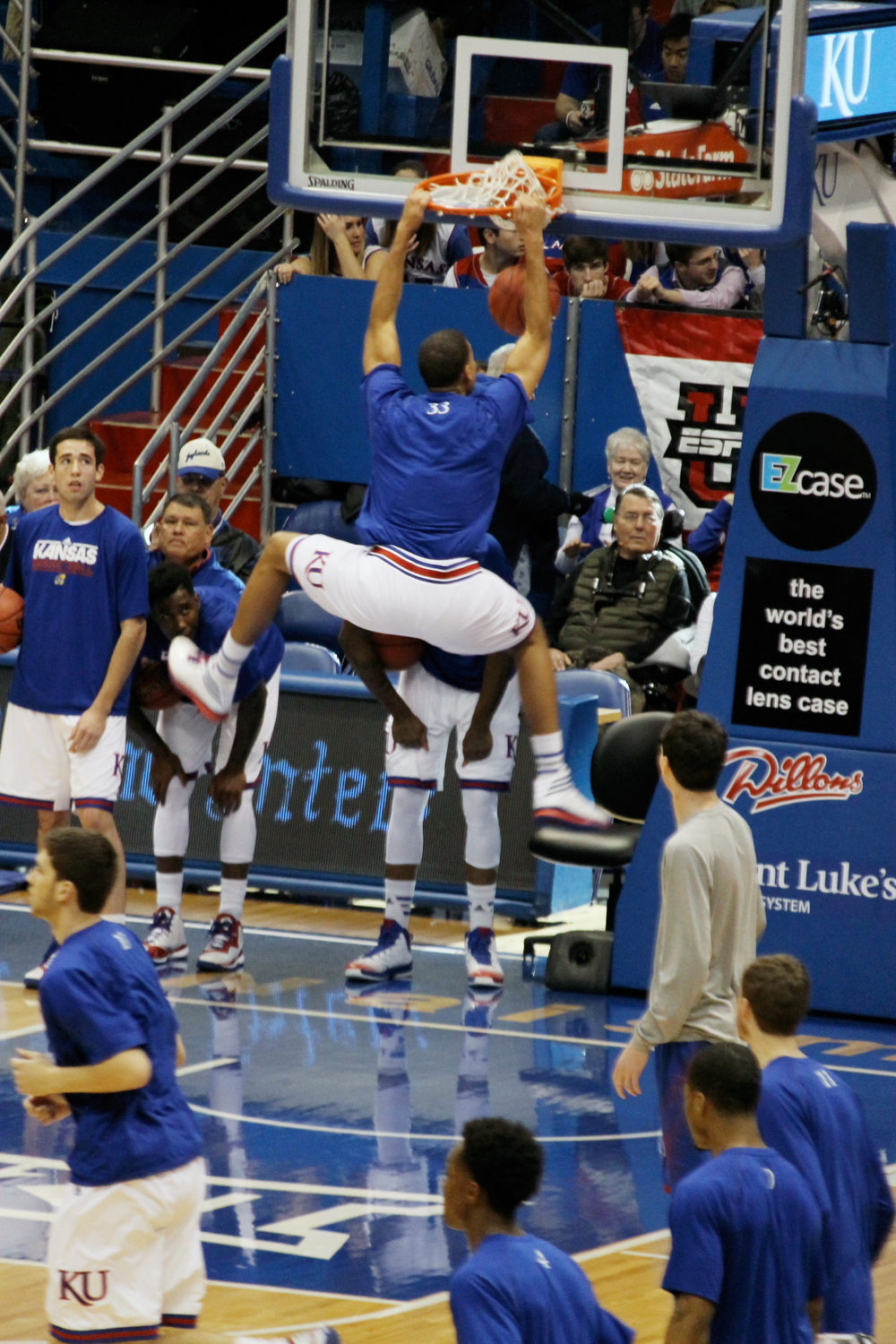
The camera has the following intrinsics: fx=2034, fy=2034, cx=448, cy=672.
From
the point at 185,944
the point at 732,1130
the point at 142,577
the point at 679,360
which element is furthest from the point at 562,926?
the point at 732,1130

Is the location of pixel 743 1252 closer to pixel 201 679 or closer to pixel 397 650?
pixel 201 679

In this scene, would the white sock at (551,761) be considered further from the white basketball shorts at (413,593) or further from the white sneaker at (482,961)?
the white sneaker at (482,961)

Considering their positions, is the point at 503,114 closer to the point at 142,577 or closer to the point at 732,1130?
the point at 142,577

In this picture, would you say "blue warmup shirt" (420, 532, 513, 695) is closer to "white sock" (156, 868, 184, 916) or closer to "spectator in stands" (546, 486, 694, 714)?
"white sock" (156, 868, 184, 916)

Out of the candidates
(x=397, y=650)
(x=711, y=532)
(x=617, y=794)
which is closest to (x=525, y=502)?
(x=711, y=532)

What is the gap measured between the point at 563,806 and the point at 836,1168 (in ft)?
11.4

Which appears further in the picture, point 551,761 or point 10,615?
point 10,615

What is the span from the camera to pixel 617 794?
908 cm

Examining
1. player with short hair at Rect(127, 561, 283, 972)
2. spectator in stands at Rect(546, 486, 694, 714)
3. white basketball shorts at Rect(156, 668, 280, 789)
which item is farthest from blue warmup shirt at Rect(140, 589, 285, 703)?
spectator in stands at Rect(546, 486, 694, 714)

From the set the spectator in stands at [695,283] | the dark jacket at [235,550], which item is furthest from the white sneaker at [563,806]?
the spectator in stands at [695,283]

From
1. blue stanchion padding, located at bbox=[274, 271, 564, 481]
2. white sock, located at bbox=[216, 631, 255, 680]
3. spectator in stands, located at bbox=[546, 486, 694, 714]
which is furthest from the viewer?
blue stanchion padding, located at bbox=[274, 271, 564, 481]

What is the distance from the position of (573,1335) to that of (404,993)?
5.77 meters

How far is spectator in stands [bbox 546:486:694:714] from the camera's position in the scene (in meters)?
11.8

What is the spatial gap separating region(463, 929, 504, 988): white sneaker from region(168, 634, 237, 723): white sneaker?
174 centimetres
